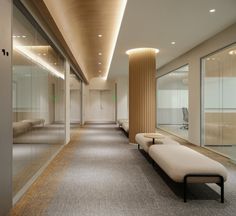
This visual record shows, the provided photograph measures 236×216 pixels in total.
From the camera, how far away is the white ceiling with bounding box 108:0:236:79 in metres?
5.48

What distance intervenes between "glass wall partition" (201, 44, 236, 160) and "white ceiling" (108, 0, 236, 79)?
0.83m

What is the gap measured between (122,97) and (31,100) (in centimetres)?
1449

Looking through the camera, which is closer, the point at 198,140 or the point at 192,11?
the point at 192,11

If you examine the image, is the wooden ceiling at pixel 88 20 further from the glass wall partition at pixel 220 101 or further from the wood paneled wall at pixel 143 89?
the glass wall partition at pixel 220 101

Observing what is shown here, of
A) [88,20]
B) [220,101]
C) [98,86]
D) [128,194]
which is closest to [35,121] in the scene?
[128,194]

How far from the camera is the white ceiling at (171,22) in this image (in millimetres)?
5477

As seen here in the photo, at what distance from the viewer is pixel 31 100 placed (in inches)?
203

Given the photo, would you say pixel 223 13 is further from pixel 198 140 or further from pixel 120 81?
pixel 120 81

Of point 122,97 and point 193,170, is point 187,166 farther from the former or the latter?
point 122,97

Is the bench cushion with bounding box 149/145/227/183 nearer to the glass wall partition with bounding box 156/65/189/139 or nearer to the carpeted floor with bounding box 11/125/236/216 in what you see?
the carpeted floor with bounding box 11/125/236/216

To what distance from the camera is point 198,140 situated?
9469 mm

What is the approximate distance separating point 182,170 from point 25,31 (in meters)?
3.64

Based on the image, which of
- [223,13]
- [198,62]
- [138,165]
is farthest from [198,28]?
A: [138,165]

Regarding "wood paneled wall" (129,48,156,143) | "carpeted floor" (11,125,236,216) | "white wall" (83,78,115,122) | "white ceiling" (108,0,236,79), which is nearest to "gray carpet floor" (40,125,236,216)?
"carpeted floor" (11,125,236,216)
